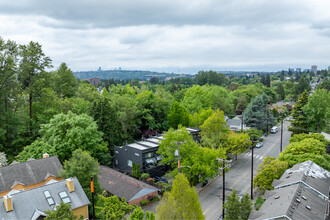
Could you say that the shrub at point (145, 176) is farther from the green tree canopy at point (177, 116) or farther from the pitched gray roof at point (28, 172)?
the green tree canopy at point (177, 116)

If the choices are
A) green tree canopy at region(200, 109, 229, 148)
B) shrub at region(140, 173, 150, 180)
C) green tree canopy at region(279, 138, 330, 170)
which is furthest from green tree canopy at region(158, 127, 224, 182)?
green tree canopy at region(279, 138, 330, 170)

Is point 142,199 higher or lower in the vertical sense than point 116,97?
lower

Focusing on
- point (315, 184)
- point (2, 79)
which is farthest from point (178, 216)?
point (2, 79)

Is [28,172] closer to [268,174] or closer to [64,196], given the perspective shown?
[64,196]

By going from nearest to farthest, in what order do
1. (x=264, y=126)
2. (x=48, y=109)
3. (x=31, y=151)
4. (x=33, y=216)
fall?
(x=33, y=216) < (x=31, y=151) < (x=48, y=109) < (x=264, y=126)

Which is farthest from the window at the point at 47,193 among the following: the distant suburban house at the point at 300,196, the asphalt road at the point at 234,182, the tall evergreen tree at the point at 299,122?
the tall evergreen tree at the point at 299,122

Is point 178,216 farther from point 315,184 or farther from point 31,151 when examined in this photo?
point 31,151

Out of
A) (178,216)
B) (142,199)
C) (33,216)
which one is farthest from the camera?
(142,199)

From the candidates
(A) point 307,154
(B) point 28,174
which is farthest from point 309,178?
(B) point 28,174

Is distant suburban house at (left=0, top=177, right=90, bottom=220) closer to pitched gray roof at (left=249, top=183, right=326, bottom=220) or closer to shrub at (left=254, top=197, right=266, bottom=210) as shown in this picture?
pitched gray roof at (left=249, top=183, right=326, bottom=220)
